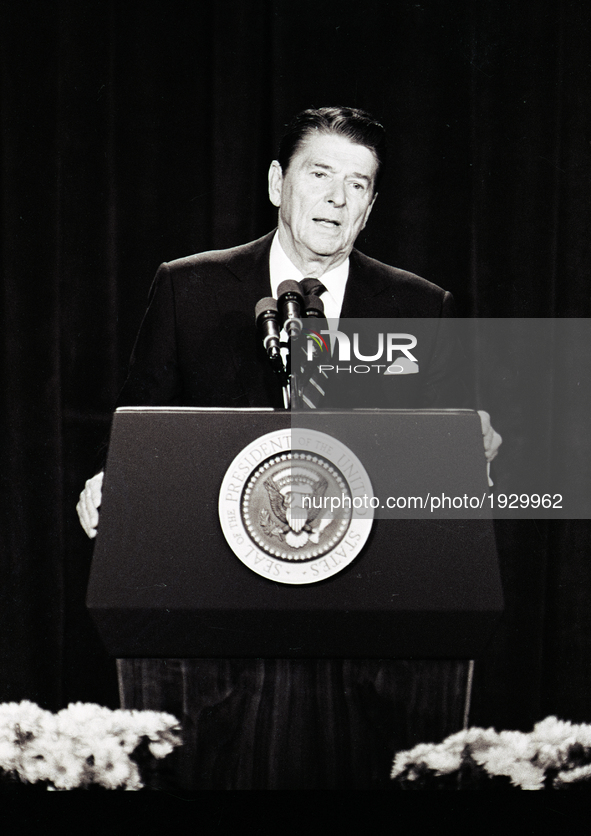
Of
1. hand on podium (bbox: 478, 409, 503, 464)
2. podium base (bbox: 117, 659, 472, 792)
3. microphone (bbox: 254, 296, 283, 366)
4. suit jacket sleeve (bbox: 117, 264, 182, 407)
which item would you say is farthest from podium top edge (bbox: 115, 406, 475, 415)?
suit jacket sleeve (bbox: 117, 264, 182, 407)

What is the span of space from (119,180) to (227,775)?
1.77 meters

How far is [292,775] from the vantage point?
1636 mm

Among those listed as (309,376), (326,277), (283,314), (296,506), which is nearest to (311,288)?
(283,314)

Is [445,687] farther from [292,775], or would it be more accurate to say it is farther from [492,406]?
[492,406]

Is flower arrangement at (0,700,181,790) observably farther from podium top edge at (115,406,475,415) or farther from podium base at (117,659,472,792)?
podium top edge at (115,406,475,415)

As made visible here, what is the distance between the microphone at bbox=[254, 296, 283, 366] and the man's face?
0.79m

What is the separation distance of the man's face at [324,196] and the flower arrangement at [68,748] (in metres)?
1.56

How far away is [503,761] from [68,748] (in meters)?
1.35

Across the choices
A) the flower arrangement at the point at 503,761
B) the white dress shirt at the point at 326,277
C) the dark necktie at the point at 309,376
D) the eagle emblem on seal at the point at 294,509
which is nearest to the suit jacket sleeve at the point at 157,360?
the white dress shirt at the point at 326,277

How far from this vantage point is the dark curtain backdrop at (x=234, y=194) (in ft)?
7.64

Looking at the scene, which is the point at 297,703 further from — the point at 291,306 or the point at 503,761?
the point at 503,761

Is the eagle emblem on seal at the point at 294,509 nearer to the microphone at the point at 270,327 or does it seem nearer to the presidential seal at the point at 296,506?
the presidential seal at the point at 296,506

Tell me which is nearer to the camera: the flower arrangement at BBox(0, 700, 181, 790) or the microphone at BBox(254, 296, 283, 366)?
the microphone at BBox(254, 296, 283, 366)

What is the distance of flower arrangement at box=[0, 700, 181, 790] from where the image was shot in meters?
2.21
